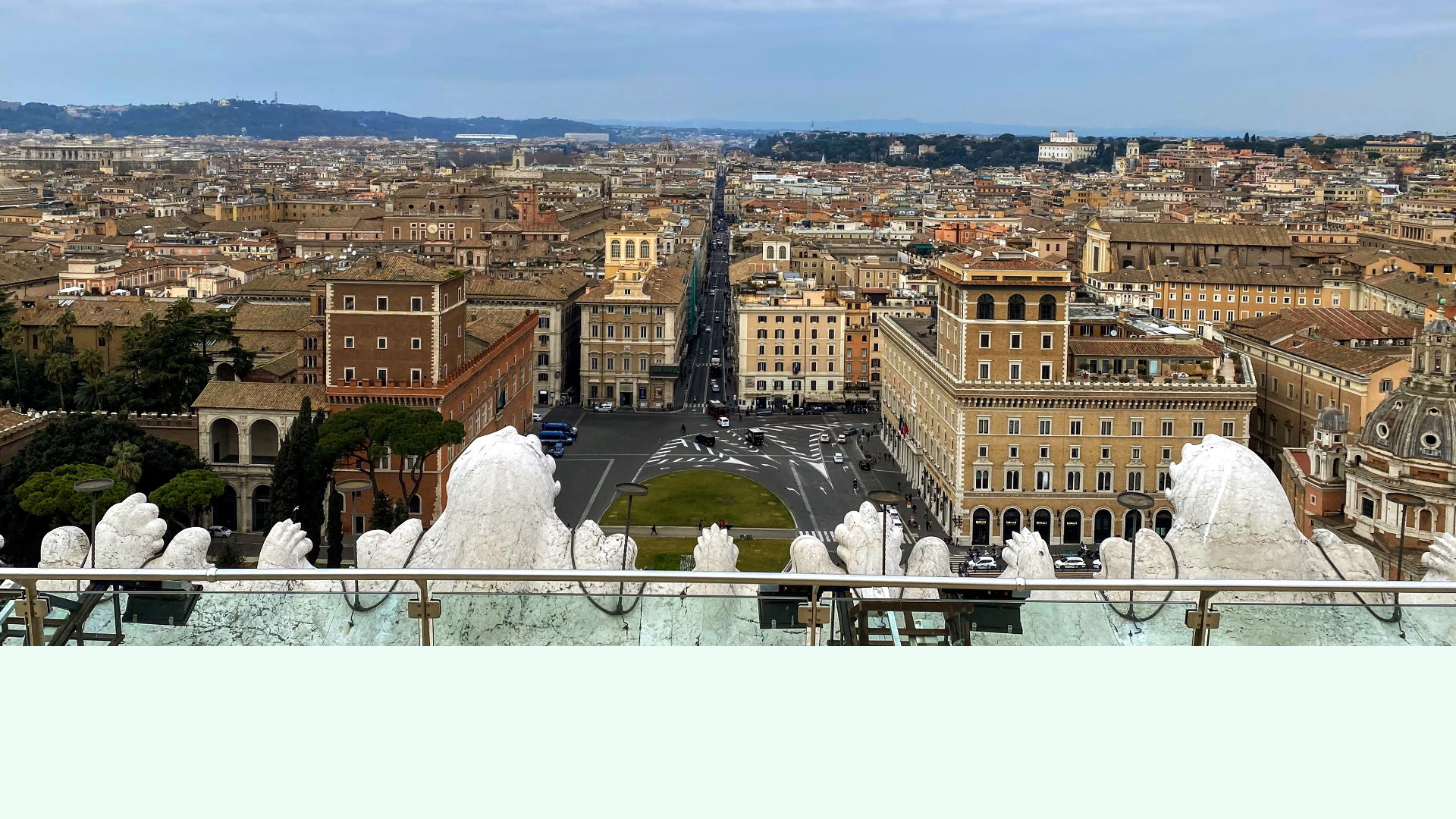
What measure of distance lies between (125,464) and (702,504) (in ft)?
44.7

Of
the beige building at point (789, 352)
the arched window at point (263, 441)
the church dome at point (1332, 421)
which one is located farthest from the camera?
the beige building at point (789, 352)

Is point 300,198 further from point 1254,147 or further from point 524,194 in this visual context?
point 1254,147

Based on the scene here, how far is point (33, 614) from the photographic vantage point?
5781mm

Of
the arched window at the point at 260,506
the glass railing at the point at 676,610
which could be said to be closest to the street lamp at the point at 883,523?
the glass railing at the point at 676,610

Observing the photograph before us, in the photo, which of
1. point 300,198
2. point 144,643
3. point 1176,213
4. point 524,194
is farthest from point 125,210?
point 144,643

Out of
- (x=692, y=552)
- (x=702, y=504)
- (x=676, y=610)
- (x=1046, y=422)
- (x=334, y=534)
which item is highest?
(x=676, y=610)

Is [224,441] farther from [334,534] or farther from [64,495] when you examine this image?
[64,495]

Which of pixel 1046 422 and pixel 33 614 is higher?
pixel 33 614

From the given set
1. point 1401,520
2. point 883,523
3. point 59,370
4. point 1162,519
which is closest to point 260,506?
point 59,370

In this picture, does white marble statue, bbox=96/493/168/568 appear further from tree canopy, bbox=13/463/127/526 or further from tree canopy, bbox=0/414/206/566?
tree canopy, bbox=0/414/206/566

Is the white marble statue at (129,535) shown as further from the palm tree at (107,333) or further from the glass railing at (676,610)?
the palm tree at (107,333)

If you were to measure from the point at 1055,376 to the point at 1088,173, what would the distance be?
157555 millimetres

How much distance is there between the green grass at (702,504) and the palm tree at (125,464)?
10.5 m

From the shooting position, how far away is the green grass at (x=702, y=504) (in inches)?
1356
